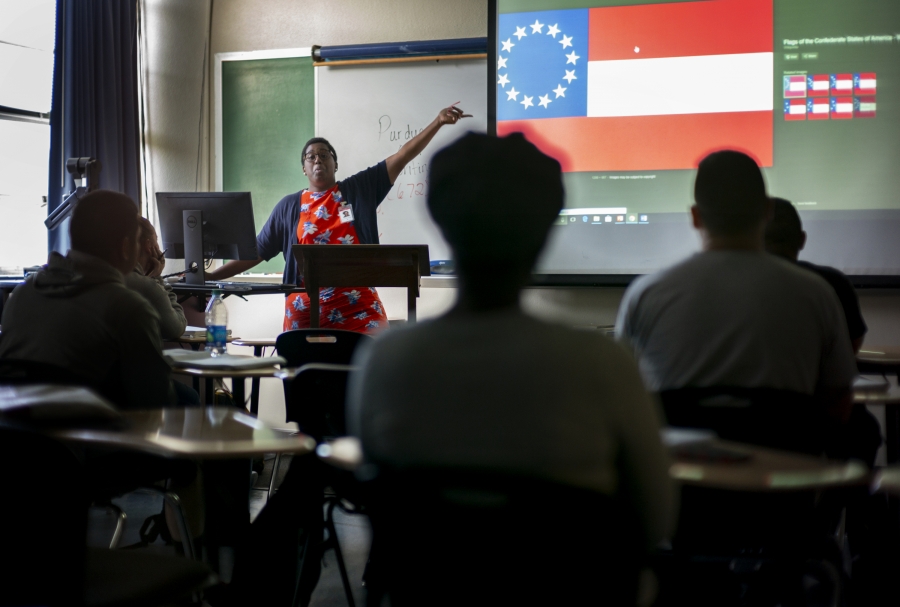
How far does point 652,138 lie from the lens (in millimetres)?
4234

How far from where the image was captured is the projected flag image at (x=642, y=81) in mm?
4102

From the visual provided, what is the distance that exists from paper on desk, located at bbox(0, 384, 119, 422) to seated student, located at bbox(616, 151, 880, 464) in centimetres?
107

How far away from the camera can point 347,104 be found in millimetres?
5121

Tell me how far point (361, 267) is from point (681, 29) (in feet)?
6.97

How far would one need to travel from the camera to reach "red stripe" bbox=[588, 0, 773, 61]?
161 inches

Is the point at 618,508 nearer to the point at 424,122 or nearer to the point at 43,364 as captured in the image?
the point at 43,364

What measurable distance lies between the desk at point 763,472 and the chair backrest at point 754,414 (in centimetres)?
22

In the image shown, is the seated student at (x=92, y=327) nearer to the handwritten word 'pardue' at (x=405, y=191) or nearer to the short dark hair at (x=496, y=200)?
the short dark hair at (x=496, y=200)

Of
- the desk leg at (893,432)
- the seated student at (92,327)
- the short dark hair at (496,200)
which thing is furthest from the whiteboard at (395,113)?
the short dark hair at (496,200)

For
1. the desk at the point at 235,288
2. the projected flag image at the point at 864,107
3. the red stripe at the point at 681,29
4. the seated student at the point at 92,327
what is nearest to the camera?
the seated student at the point at 92,327

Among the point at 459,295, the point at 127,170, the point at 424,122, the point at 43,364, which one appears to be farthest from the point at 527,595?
the point at 127,170

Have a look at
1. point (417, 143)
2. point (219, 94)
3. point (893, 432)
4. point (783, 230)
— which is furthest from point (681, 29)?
point (219, 94)

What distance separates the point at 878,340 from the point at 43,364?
389 cm

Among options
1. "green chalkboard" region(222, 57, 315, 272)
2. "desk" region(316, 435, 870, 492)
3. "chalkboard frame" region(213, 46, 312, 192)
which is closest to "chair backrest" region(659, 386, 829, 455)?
"desk" region(316, 435, 870, 492)
